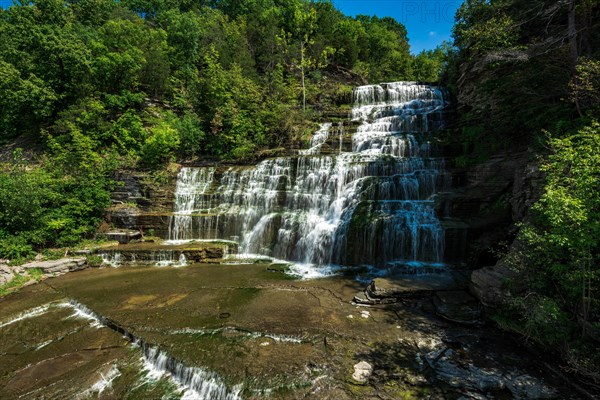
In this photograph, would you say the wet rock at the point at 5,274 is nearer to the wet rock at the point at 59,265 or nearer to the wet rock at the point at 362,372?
the wet rock at the point at 59,265

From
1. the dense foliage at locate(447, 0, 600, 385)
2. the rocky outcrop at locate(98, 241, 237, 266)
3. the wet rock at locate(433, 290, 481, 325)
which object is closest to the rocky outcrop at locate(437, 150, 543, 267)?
the dense foliage at locate(447, 0, 600, 385)

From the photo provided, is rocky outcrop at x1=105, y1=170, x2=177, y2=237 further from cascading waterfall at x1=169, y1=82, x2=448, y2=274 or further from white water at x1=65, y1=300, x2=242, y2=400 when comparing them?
white water at x1=65, y1=300, x2=242, y2=400

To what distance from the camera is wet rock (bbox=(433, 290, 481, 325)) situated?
21.1 ft

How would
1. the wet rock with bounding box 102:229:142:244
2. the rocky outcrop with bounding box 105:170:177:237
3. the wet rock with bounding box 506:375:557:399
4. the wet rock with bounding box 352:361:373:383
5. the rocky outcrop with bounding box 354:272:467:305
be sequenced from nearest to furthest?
the wet rock with bounding box 506:375:557:399
the wet rock with bounding box 352:361:373:383
the rocky outcrop with bounding box 354:272:467:305
the wet rock with bounding box 102:229:142:244
the rocky outcrop with bounding box 105:170:177:237

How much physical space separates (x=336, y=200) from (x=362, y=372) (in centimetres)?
844

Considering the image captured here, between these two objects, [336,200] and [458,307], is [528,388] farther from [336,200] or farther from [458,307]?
[336,200]

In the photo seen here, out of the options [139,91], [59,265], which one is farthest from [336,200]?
[139,91]

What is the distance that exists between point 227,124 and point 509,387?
1920cm

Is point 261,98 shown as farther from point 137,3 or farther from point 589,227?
point 137,3

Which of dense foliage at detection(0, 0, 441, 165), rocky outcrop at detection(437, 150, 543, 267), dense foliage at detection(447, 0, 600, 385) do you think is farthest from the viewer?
dense foliage at detection(0, 0, 441, 165)

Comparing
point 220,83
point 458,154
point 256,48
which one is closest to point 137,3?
point 256,48

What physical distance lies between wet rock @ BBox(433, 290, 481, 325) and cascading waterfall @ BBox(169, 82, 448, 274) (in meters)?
2.63

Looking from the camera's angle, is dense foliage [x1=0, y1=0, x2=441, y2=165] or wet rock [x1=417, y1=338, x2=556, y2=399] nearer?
wet rock [x1=417, y1=338, x2=556, y2=399]

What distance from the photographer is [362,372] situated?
4.80m
